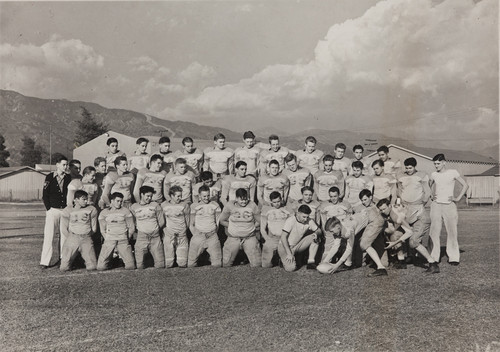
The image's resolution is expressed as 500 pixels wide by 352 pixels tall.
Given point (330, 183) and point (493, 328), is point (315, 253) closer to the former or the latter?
point (330, 183)

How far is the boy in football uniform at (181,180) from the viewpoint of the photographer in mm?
7135

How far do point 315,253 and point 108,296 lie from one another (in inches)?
115

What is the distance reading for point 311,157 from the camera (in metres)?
7.88

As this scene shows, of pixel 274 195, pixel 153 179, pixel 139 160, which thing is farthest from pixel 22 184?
pixel 274 195

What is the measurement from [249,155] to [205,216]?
1.60 metres

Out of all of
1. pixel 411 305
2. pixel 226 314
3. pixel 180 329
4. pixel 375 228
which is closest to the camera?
pixel 180 329

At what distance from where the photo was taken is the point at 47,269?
21.7 feet

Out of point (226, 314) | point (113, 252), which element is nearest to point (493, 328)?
point (226, 314)

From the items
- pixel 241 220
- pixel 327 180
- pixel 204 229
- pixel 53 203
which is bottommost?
pixel 204 229

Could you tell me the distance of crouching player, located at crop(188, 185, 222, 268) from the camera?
668 centimetres

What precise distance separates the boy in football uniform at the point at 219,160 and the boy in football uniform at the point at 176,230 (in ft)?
3.55

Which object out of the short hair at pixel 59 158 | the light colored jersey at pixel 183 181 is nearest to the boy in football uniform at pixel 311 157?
the light colored jersey at pixel 183 181

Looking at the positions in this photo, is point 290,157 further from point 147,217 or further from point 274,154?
point 147,217

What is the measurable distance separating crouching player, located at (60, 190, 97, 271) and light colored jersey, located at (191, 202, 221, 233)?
148cm
